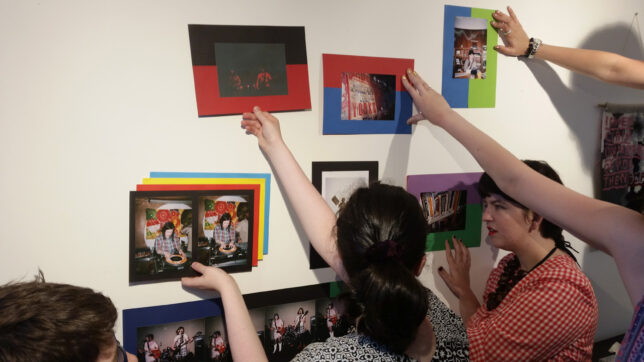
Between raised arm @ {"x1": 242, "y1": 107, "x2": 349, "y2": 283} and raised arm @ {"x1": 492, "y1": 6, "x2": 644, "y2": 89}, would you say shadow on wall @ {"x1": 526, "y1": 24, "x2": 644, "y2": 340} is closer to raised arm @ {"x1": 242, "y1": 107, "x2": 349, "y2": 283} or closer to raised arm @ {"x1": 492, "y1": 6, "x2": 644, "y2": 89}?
raised arm @ {"x1": 492, "y1": 6, "x2": 644, "y2": 89}

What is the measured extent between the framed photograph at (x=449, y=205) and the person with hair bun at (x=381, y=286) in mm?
405

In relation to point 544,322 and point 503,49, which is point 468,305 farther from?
point 503,49

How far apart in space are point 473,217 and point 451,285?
0.25 metres

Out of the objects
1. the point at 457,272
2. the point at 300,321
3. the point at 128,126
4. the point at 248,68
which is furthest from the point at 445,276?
the point at 128,126

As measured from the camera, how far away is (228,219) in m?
1.16

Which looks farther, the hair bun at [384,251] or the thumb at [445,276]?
the thumb at [445,276]

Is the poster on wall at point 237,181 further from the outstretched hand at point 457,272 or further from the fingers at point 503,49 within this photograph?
the fingers at point 503,49

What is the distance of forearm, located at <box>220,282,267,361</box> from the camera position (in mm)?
988

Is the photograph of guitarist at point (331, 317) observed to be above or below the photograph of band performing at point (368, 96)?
below

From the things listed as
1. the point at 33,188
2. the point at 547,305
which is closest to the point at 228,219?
the point at 33,188

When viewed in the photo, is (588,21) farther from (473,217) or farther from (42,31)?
(42,31)

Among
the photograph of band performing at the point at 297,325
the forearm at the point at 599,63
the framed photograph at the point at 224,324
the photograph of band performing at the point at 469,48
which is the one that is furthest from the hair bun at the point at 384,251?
the forearm at the point at 599,63

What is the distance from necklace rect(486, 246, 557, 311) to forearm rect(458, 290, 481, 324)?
0.05 meters

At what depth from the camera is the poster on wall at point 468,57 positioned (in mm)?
1378
